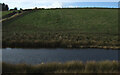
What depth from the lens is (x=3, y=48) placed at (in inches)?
987

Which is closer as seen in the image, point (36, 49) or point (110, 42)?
point (36, 49)

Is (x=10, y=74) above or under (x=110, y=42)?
under

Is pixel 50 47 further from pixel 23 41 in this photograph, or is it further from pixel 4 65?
pixel 4 65

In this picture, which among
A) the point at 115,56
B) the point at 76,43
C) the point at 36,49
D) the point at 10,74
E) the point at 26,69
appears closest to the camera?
the point at 10,74

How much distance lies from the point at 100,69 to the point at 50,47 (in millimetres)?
13182

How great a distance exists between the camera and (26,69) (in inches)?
540

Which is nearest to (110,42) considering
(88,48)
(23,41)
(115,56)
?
(88,48)

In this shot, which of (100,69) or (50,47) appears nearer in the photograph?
(100,69)

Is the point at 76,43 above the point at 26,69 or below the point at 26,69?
above

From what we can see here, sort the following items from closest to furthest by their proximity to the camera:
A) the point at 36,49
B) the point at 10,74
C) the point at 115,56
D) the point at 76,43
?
the point at 10,74, the point at 115,56, the point at 36,49, the point at 76,43

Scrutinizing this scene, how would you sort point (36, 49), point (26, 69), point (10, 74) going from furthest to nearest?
point (36, 49), point (26, 69), point (10, 74)

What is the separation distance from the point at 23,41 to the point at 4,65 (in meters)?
12.8

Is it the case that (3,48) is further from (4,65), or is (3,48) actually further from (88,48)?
(88,48)

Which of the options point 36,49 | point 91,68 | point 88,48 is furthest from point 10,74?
point 88,48
